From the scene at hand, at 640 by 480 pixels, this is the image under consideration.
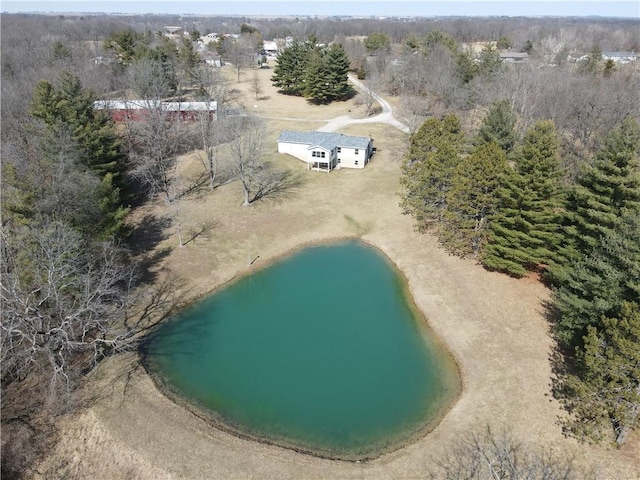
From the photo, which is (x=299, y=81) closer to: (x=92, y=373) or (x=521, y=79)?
(x=521, y=79)

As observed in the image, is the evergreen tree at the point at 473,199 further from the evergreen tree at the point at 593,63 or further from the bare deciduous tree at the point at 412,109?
the evergreen tree at the point at 593,63

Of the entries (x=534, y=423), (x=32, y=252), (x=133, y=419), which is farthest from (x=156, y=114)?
(x=534, y=423)

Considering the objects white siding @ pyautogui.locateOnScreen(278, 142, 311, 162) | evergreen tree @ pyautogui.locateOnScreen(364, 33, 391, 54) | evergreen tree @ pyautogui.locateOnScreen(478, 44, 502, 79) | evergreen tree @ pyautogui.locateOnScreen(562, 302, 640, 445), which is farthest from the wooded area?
evergreen tree @ pyautogui.locateOnScreen(364, 33, 391, 54)

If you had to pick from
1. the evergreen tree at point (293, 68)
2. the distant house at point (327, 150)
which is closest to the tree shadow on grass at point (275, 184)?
the distant house at point (327, 150)

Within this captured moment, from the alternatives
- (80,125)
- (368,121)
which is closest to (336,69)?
(368,121)

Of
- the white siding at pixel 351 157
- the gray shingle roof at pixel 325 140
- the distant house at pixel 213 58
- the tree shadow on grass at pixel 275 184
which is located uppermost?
the distant house at pixel 213 58

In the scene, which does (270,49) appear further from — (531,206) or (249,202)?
(531,206)

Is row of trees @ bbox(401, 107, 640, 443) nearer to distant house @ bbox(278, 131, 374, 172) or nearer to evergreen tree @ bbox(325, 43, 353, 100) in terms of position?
distant house @ bbox(278, 131, 374, 172)
